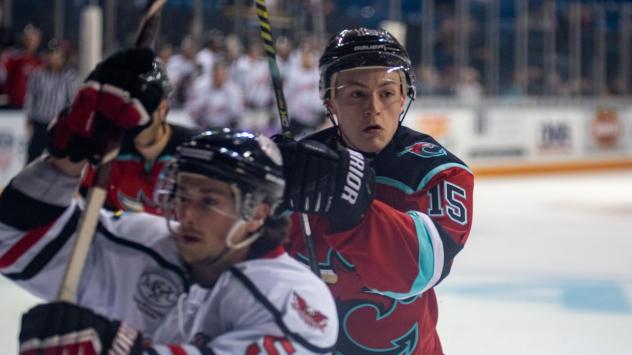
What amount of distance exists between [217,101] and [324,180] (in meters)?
6.05

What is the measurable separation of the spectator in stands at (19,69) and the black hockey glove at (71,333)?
555 centimetres

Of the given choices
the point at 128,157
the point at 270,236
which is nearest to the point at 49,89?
the point at 128,157

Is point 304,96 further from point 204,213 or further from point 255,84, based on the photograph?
point 204,213

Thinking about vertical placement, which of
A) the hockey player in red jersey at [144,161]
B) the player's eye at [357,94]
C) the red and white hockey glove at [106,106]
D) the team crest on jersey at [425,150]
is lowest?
the hockey player in red jersey at [144,161]

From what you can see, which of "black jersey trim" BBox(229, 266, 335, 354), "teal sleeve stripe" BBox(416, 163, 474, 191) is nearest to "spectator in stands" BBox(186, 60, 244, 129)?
"teal sleeve stripe" BBox(416, 163, 474, 191)

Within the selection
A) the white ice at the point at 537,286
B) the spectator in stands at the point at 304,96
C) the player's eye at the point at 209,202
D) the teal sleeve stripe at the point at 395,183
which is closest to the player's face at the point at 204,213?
the player's eye at the point at 209,202

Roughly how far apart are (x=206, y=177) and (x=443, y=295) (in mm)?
2444

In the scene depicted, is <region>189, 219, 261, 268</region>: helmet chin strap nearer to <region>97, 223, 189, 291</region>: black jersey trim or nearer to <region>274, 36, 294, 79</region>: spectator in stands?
<region>97, 223, 189, 291</region>: black jersey trim

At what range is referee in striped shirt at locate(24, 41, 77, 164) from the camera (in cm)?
580

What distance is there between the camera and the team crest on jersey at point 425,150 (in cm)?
151

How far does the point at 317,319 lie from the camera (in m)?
1.11

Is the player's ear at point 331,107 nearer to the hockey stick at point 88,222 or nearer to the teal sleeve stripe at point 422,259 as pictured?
the teal sleeve stripe at point 422,259

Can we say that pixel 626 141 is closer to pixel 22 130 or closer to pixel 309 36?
pixel 309 36

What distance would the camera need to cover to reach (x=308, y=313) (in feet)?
3.61
